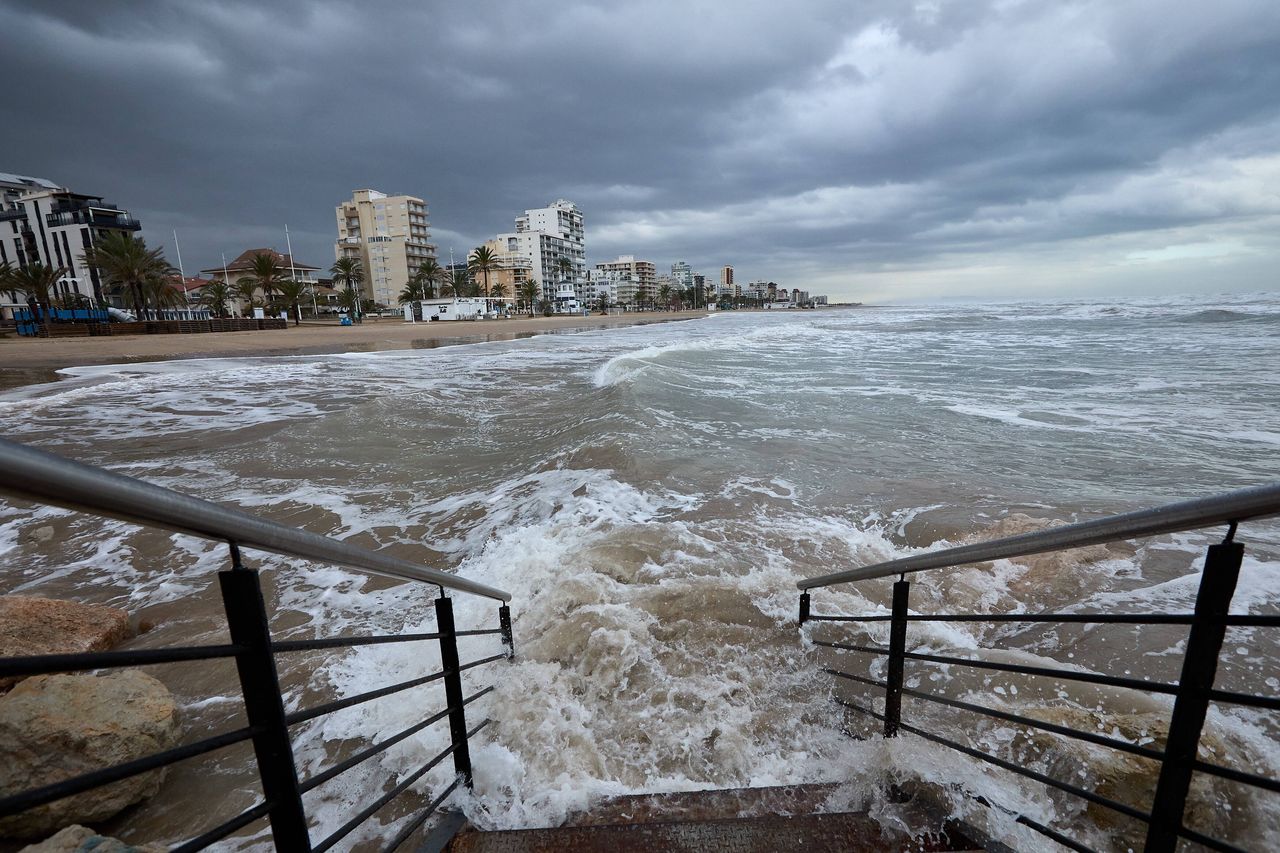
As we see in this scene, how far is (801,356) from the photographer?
83.0 feet

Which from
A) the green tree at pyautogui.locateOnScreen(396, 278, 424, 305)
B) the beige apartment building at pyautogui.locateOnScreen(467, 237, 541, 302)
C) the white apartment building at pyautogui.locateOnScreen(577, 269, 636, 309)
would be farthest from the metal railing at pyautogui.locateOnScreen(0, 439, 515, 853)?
the white apartment building at pyautogui.locateOnScreen(577, 269, 636, 309)

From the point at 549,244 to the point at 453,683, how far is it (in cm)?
13220

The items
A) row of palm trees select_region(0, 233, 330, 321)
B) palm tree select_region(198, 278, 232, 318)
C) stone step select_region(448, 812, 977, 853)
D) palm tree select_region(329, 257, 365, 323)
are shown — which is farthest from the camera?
palm tree select_region(329, 257, 365, 323)

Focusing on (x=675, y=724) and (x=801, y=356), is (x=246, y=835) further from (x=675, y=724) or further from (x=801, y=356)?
(x=801, y=356)

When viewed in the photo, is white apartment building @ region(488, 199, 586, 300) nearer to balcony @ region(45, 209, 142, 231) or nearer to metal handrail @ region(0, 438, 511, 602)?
balcony @ region(45, 209, 142, 231)

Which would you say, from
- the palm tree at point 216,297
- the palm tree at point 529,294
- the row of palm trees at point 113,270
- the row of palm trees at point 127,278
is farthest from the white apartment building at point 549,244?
the row of palm trees at point 113,270

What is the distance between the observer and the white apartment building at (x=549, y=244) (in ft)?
406

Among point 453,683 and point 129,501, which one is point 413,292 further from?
point 129,501

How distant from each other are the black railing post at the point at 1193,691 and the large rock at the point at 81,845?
2608 millimetres

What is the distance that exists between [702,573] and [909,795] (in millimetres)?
2643

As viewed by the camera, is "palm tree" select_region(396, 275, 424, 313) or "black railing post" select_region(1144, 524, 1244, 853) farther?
"palm tree" select_region(396, 275, 424, 313)

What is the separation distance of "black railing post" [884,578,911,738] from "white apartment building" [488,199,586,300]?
395 ft

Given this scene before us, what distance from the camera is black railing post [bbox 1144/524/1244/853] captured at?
1213mm

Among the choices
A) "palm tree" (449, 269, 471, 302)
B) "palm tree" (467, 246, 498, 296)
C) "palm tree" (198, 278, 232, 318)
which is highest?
"palm tree" (467, 246, 498, 296)
